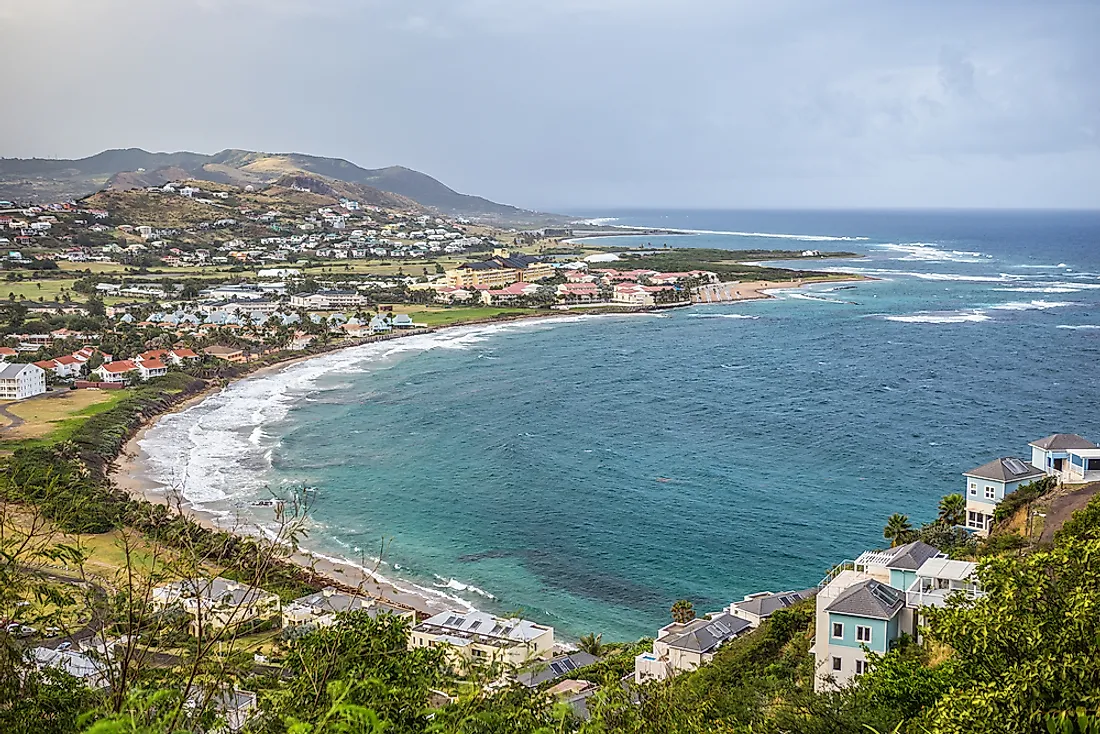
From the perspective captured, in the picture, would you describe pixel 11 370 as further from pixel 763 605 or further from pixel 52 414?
pixel 763 605

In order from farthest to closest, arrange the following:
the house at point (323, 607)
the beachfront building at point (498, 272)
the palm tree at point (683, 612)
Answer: the beachfront building at point (498, 272) → the palm tree at point (683, 612) → the house at point (323, 607)

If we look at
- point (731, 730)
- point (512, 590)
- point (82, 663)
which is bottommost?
point (512, 590)

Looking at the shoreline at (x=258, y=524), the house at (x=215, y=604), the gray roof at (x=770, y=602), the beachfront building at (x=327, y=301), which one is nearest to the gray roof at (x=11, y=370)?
the shoreline at (x=258, y=524)

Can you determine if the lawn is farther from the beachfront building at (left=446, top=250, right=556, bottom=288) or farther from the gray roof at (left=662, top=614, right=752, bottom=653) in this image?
the gray roof at (left=662, top=614, right=752, bottom=653)

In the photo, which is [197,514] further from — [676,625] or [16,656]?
[16,656]

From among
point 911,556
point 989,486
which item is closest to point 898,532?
point 989,486

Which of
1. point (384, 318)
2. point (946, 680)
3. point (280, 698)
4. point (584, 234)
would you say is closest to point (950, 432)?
point (946, 680)

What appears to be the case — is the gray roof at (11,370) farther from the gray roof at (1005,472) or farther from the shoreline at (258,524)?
the gray roof at (1005,472)
